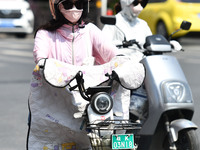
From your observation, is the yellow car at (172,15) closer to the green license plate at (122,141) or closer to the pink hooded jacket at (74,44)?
the pink hooded jacket at (74,44)

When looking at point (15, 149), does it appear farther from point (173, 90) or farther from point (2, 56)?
point (2, 56)

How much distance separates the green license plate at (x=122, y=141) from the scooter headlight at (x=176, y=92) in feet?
3.91

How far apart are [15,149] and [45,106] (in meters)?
1.87

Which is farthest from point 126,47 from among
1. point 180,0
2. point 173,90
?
point 180,0

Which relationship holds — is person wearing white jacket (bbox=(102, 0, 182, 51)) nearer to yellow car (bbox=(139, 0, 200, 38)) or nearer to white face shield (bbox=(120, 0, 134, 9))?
white face shield (bbox=(120, 0, 134, 9))

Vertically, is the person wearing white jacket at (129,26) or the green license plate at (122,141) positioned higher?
the person wearing white jacket at (129,26)

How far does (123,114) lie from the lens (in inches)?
154

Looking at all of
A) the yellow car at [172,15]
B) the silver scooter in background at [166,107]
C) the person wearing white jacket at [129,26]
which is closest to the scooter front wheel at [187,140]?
the silver scooter in background at [166,107]

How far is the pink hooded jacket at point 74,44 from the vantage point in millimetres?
4160

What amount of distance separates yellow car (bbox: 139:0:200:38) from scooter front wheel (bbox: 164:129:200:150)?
11619 millimetres

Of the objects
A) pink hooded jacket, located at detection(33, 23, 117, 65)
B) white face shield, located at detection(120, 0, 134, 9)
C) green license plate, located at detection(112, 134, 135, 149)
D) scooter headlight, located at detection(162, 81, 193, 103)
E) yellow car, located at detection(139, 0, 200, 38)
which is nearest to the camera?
green license plate, located at detection(112, 134, 135, 149)

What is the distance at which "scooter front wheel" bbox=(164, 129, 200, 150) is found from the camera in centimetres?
439

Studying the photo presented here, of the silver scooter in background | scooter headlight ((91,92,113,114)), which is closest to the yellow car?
the silver scooter in background

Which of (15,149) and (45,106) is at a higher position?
(45,106)
